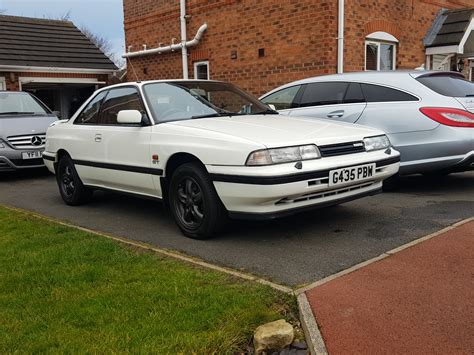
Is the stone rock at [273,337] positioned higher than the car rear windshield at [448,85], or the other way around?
the car rear windshield at [448,85]

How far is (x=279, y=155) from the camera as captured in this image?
420cm

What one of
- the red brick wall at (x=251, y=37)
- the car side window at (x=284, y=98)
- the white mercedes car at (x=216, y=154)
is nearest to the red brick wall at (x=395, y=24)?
the red brick wall at (x=251, y=37)

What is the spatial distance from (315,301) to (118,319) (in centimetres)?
120

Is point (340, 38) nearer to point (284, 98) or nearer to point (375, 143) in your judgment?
point (284, 98)

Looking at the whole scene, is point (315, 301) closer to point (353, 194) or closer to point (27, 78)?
point (353, 194)

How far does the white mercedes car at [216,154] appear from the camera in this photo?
4215 millimetres

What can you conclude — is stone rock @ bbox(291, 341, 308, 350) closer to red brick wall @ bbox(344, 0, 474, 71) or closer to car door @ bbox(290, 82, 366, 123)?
car door @ bbox(290, 82, 366, 123)

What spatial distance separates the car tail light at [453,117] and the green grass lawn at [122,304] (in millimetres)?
3625

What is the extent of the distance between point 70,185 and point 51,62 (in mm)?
10312

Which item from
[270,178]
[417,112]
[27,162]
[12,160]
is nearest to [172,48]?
[27,162]

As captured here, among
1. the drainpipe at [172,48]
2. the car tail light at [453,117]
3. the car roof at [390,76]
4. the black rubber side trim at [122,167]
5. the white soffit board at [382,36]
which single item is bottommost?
the black rubber side trim at [122,167]

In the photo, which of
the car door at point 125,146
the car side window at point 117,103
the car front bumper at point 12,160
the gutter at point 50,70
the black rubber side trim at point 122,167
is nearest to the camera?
the black rubber side trim at point 122,167

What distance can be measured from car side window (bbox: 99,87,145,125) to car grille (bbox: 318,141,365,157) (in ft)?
6.66

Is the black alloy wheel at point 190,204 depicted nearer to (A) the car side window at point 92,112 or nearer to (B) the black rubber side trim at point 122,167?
(B) the black rubber side trim at point 122,167
